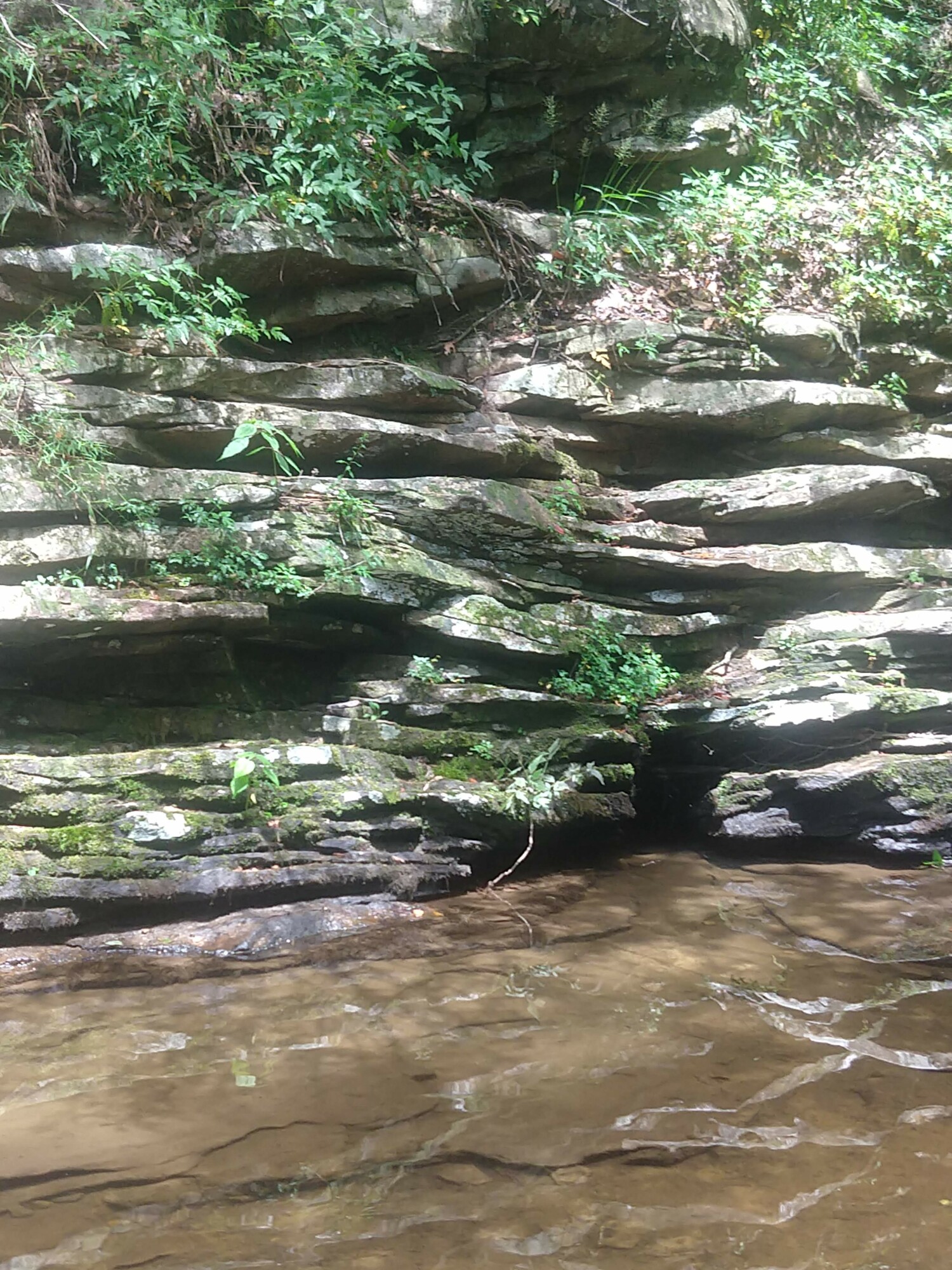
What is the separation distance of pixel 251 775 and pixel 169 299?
3.36 meters

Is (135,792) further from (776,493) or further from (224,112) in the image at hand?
(776,493)

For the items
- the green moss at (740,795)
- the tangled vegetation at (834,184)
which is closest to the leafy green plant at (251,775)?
the green moss at (740,795)

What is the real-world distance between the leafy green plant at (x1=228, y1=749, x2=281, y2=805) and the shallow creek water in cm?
118

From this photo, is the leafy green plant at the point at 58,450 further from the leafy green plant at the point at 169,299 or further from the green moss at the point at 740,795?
the green moss at the point at 740,795

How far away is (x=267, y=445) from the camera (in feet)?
18.9

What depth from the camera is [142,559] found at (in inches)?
207

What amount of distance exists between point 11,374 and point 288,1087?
4533 mm

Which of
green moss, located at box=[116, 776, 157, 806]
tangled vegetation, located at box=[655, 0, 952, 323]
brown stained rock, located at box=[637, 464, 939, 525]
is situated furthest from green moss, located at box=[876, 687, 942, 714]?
green moss, located at box=[116, 776, 157, 806]

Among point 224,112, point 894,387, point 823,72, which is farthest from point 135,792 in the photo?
point 823,72

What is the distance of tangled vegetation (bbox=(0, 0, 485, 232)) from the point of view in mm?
5648

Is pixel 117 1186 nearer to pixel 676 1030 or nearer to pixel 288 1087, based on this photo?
pixel 288 1087

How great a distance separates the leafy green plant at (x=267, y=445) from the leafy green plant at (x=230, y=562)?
16.3 inches

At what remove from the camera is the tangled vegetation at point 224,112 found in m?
5.65

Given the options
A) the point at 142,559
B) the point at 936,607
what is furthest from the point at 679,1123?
the point at 936,607
